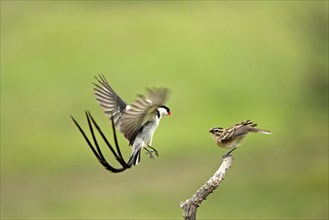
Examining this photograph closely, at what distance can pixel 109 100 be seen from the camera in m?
8.98

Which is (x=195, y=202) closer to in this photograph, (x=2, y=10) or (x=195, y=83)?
(x=195, y=83)

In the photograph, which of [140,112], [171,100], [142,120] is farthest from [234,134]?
[171,100]

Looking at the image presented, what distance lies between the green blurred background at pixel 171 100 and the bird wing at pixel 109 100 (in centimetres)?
1685

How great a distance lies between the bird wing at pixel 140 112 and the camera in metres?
7.33

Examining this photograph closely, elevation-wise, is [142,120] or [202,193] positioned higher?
[142,120]

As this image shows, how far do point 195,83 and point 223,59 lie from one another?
2639 millimetres

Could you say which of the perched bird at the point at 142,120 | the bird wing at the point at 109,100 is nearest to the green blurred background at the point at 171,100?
the bird wing at the point at 109,100

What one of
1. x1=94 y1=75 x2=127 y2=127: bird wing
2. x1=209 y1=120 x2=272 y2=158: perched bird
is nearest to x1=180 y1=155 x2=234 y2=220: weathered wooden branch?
x1=209 y1=120 x2=272 y2=158: perched bird

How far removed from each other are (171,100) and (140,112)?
101 ft

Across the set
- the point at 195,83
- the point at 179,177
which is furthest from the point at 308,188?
the point at 195,83

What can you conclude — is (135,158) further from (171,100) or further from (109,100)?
(171,100)

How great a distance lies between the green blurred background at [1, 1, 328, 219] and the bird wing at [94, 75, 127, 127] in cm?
1685

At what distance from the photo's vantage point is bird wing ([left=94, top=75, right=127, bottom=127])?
8.77 meters

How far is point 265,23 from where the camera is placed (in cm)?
4594
